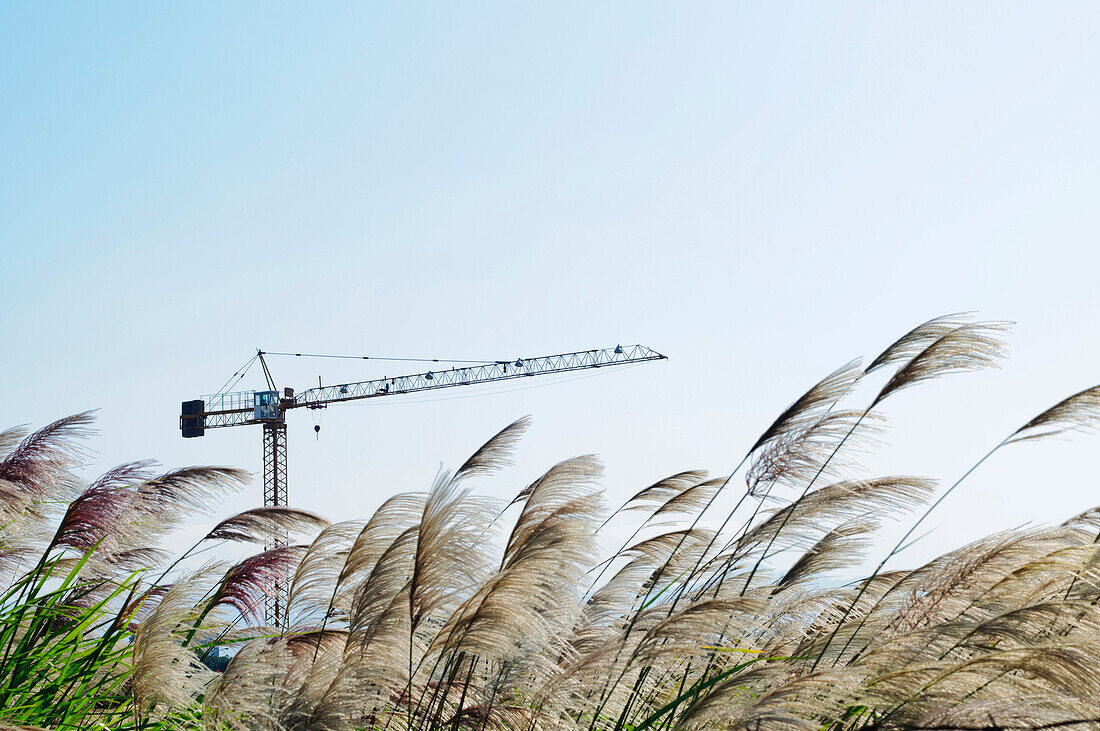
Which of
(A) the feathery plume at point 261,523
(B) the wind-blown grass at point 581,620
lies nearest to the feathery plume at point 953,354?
(B) the wind-blown grass at point 581,620

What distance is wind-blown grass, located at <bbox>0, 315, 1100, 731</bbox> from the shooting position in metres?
2.35

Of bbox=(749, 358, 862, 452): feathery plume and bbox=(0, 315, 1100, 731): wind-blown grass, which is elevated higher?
bbox=(749, 358, 862, 452): feathery plume

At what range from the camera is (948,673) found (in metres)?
2.26

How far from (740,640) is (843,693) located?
4.46 feet

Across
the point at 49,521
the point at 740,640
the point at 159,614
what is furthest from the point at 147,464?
the point at 740,640

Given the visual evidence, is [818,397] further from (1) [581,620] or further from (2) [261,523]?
(2) [261,523]

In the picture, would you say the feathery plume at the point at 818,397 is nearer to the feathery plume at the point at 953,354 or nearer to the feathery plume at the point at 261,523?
the feathery plume at the point at 953,354

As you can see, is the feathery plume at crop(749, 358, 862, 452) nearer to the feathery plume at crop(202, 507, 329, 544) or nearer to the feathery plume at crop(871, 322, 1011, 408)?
the feathery plume at crop(871, 322, 1011, 408)

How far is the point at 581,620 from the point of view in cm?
368

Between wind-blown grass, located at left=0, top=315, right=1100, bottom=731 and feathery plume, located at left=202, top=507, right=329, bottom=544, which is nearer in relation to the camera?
wind-blown grass, located at left=0, top=315, right=1100, bottom=731

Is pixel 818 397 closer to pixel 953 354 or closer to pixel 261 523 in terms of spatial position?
pixel 953 354

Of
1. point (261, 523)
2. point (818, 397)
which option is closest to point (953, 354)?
point (818, 397)

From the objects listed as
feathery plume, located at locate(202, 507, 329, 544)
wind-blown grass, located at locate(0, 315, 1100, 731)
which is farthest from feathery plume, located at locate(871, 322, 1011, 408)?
feathery plume, located at locate(202, 507, 329, 544)

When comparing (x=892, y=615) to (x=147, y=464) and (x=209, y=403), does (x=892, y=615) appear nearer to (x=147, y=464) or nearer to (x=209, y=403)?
Answer: (x=147, y=464)
